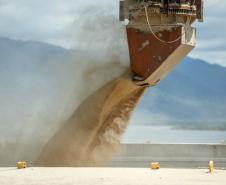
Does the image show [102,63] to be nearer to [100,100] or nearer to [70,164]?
[100,100]

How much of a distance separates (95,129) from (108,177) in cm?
818

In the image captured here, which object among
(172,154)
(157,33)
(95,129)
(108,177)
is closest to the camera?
(108,177)

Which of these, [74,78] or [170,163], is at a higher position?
[74,78]

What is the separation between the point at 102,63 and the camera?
28.5 metres

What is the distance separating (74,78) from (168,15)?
20.2ft

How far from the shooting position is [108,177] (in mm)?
20031

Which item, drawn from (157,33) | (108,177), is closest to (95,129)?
(157,33)

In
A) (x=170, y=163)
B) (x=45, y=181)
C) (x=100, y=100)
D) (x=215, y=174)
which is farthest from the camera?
(x=170, y=163)

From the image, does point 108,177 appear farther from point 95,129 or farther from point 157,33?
point 95,129

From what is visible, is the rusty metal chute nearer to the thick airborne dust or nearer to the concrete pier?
the thick airborne dust

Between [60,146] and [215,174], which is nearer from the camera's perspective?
[215,174]

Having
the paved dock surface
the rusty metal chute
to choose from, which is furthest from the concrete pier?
the paved dock surface

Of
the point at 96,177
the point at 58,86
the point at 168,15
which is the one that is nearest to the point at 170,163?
the point at 58,86

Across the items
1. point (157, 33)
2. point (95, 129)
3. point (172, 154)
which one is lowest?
point (172, 154)
